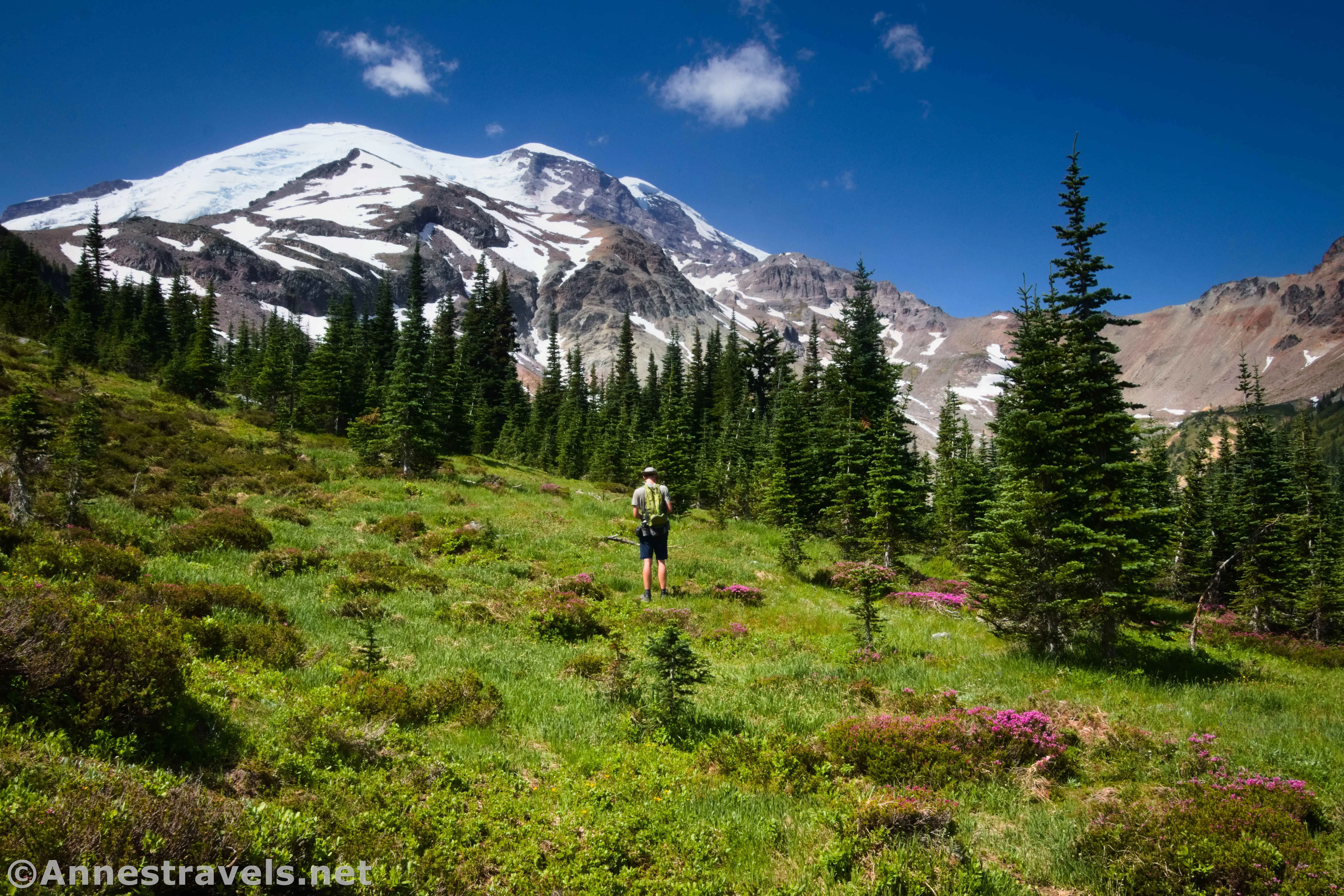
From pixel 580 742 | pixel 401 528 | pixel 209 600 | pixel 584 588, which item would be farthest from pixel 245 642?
pixel 401 528

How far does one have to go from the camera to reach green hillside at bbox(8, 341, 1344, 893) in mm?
4414

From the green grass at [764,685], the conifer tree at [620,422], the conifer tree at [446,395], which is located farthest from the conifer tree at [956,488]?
the conifer tree at [446,395]

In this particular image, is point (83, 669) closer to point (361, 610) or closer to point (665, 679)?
point (665, 679)

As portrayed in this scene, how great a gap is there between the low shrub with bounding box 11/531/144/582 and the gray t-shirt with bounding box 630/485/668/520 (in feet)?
29.2

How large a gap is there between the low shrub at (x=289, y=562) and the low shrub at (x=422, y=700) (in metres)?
6.29

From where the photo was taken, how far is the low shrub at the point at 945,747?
22.1 feet

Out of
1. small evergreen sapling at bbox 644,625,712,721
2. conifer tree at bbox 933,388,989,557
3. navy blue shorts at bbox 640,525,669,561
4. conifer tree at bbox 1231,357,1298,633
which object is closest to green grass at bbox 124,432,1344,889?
small evergreen sapling at bbox 644,625,712,721

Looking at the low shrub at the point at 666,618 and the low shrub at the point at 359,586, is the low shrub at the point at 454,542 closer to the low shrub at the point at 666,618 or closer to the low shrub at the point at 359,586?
the low shrub at the point at 359,586

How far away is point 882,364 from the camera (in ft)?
131

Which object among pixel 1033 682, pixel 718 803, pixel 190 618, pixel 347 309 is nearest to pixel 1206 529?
pixel 1033 682

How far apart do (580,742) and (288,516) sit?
15596 millimetres

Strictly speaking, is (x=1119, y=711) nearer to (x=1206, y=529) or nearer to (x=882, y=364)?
(x=882, y=364)

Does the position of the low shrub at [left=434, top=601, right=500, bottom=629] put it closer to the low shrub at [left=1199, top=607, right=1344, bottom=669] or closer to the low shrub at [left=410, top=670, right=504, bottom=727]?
the low shrub at [left=410, top=670, right=504, bottom=727]

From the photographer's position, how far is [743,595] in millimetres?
15508
